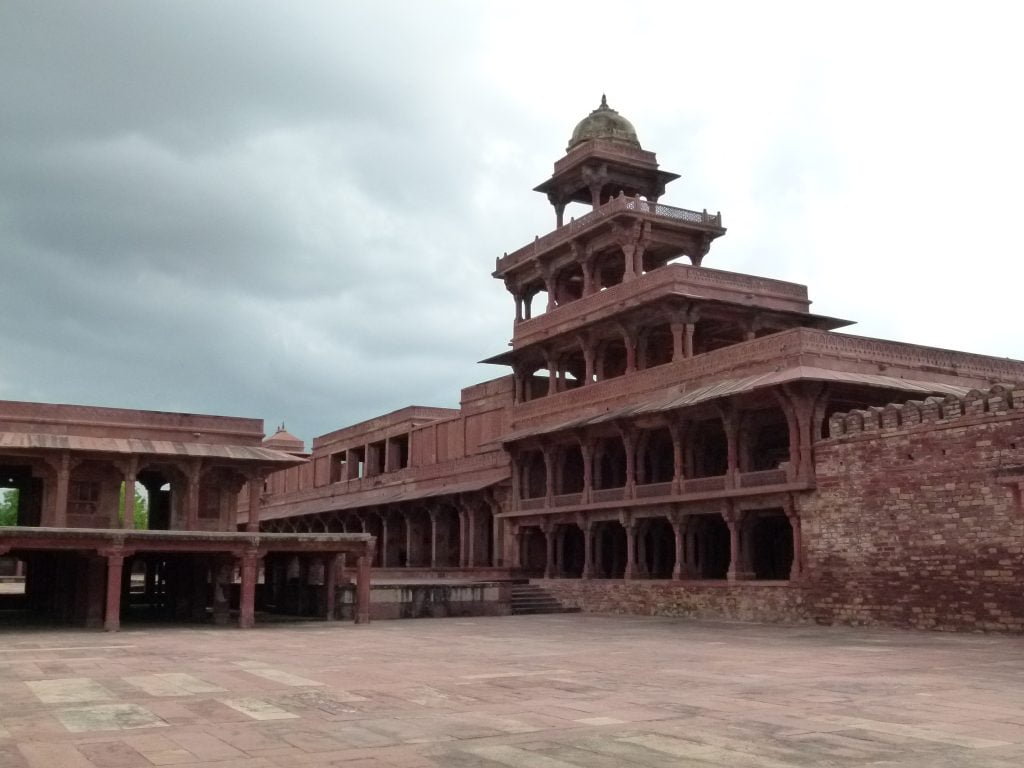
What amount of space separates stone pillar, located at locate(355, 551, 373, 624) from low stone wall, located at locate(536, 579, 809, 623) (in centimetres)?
926

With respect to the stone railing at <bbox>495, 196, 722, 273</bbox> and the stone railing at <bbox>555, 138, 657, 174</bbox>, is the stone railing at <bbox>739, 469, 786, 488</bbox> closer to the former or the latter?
the stone railing at <bbox>495, 196, 722, 273</bbox>

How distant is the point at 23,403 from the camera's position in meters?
34.8

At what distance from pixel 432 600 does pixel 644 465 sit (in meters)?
10.4

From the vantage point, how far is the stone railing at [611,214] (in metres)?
40.3

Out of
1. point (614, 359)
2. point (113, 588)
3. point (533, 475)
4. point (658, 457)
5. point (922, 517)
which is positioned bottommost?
point (113, 588)

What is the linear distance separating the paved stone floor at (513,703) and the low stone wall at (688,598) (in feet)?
20.0

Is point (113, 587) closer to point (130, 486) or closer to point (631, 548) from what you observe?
point (130, 486)

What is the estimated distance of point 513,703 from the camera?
12227 mm

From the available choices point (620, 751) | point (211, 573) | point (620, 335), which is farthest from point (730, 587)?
point (620, 751)

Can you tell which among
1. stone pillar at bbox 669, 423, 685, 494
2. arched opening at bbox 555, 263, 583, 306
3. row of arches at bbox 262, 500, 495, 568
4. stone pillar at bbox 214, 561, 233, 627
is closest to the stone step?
stone pillar at bbox 669, 423, 685, 494

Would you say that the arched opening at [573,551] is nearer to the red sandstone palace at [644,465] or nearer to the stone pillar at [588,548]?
the red sandstone palace at [644,465]

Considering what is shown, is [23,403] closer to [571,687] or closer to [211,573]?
[211,573]

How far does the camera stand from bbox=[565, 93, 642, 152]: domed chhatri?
45.3m

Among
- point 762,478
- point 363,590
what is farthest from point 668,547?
point 363,590
